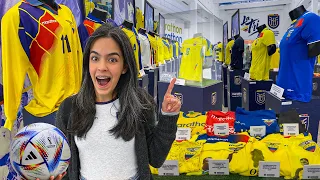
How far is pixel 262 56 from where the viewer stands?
512 cm

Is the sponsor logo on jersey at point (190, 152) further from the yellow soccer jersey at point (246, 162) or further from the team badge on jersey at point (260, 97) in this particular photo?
the team badge on jersey at point (260, 97)

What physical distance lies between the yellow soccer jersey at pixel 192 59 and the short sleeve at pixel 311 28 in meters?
1.23

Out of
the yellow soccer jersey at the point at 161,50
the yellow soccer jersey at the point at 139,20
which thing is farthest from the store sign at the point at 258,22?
the yellow soccer jersey at the point at 139,20

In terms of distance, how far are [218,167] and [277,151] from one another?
378mm

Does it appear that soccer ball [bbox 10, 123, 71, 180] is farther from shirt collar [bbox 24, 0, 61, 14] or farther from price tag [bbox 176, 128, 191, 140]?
price tag [bbox 176, 128, 191, 140]

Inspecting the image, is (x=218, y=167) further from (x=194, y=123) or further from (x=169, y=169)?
(x=194, y=123)

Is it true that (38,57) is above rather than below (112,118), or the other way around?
above

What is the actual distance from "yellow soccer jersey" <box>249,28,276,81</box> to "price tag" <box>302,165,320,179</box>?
3364 mm

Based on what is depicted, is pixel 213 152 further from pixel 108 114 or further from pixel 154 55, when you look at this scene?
pixel 154 55

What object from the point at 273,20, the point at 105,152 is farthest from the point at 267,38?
the point at 273,20

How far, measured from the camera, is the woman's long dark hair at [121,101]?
3.94 ft

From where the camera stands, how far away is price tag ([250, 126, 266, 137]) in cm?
224

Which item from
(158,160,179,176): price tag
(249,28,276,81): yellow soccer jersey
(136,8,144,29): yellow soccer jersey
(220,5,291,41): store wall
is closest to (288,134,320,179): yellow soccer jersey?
(158,160,179,176): price tag

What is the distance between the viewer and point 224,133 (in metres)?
2.24
